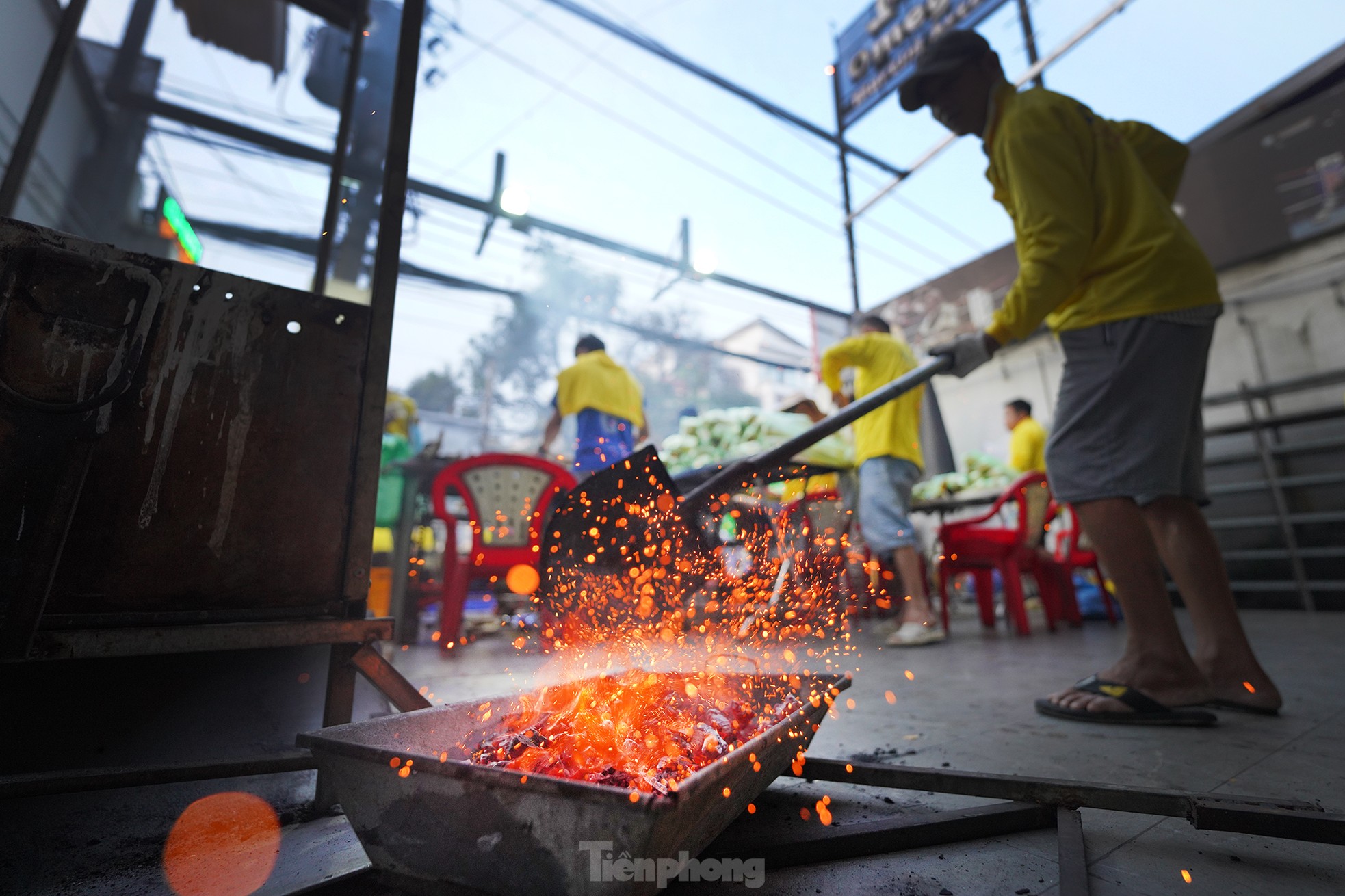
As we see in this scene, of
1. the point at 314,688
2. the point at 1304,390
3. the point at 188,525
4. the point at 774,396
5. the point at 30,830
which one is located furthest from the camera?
the point at 774,396

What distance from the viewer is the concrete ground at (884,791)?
1.03 m

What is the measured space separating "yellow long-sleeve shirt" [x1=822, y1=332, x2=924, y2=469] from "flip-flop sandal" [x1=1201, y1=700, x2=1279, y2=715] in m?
2.45

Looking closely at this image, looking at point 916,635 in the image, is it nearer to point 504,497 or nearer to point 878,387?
point 878,387

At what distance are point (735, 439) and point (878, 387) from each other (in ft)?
5.60

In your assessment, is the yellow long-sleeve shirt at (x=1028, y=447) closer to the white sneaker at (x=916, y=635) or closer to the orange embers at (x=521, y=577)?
the white sneaker at (x=916, y=635)

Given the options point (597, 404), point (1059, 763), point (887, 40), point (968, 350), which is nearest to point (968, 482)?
point (597, 404)

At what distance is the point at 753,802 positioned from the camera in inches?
53.7

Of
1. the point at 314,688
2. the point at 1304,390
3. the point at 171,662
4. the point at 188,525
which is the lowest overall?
the point at 314,688

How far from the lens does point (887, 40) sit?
7508 mm

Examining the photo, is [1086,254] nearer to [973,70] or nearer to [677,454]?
[973,70]

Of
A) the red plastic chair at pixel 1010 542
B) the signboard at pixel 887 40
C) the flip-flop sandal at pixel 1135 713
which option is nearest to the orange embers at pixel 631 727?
the flip-flop sandal at pixel 1135 713

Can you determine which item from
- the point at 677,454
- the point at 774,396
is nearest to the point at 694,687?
the point at 677,454

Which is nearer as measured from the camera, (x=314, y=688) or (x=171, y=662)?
(x=171, y=662)

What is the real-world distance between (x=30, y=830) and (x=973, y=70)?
368 cm
